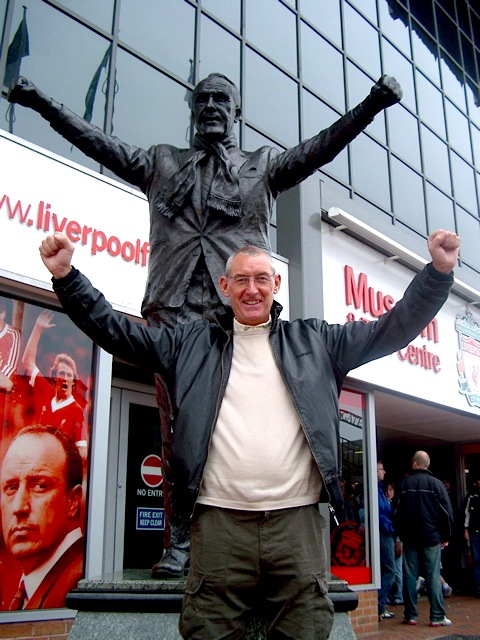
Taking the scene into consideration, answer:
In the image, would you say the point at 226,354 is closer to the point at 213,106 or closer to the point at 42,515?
the point at 213,106

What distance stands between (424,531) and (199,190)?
20.8 ft

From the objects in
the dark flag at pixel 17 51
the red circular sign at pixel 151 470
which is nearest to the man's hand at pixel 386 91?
the dark flag at pixel 17 51

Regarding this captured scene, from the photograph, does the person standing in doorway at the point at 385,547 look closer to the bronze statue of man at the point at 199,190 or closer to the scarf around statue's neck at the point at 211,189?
the bronze statue of man at the point at 199,190

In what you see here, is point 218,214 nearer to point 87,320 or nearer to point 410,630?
point 87,320

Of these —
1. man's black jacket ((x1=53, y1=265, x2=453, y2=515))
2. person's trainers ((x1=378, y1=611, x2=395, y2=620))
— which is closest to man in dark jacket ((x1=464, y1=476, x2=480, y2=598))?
person's trainers ((x1=378, y1=611, x2=395, y2=620))

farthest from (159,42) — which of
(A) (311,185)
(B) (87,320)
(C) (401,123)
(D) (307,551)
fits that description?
(D) (307,551)

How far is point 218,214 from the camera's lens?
335 cm

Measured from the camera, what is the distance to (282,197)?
994cm

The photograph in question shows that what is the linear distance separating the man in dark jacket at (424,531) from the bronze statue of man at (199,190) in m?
5.94

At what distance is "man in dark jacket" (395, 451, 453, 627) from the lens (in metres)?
8.34

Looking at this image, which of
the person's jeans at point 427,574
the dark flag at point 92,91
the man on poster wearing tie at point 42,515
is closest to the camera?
the man on poster wearing tie at point 42,515

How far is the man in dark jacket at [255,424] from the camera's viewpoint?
1.94 m

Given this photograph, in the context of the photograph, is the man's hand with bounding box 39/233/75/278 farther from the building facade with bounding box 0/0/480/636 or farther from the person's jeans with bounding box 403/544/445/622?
the person's jeans with bounding box 403/544/445/622

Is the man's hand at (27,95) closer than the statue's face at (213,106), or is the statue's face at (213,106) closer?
the man's hand at (27,95)
